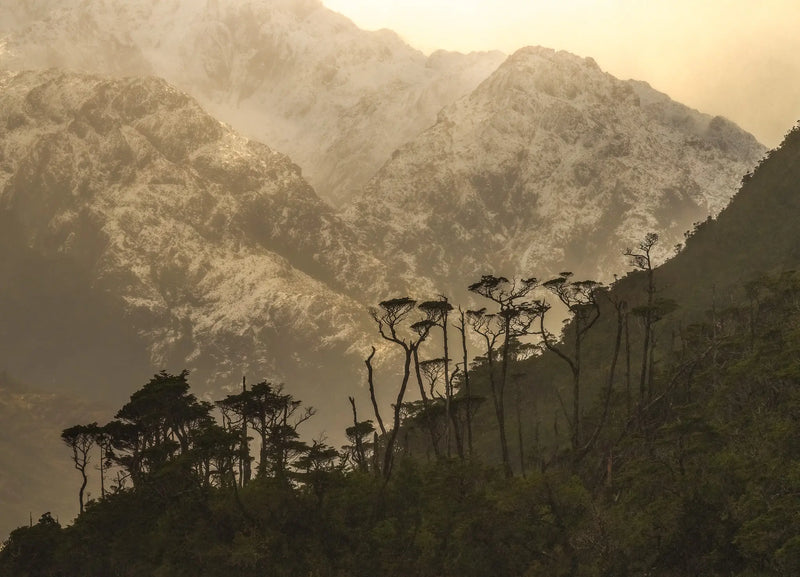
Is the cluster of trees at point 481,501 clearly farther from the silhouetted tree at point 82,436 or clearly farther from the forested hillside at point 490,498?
the silhouetted tree at point 82,436

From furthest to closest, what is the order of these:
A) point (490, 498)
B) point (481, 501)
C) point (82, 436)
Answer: point (82, 436) → point (481, 501) → point (490, 498)

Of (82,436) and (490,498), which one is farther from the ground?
(82,436)

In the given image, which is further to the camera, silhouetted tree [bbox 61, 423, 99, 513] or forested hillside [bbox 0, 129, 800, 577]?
silhouetted tree [bbox 61, 423, 99, 513]

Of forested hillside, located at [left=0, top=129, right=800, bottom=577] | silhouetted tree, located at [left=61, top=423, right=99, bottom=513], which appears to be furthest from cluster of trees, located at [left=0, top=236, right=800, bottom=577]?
silhouetted tree, located at [left=61, top=423, right=99, bottom=513]

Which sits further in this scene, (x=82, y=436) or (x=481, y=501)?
(x=82, y=436)

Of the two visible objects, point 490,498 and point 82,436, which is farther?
point 82,436

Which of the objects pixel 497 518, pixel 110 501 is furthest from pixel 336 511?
pixel 110 501

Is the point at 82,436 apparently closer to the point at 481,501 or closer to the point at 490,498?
the point at 481,501

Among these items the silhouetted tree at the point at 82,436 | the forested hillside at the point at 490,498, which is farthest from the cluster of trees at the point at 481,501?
the silhouetted tree at the point at 82,436

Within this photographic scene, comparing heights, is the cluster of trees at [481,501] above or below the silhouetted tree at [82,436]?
below

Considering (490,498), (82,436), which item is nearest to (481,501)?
(490,498)

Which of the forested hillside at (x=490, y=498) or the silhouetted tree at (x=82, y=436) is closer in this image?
the forested hillside at (x=490, y=498)

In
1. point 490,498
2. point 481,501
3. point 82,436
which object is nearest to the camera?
point 490,498

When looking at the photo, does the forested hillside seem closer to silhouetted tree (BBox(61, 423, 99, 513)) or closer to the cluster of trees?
the cluster of trees
